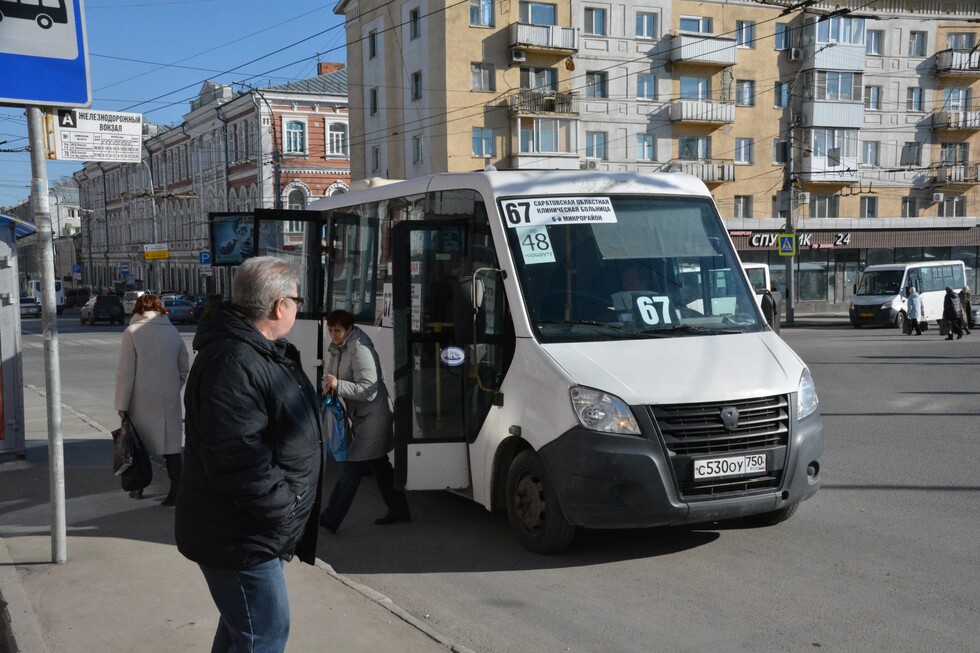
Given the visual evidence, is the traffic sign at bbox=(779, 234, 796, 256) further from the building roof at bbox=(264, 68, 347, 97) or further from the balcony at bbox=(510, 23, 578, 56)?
the building roof at bbox=(264, 68, 347, 97)

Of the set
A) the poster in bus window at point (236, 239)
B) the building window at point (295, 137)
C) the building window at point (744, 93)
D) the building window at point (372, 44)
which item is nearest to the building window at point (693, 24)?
the building window at point (744, 93)

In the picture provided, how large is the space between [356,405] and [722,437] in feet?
8.59

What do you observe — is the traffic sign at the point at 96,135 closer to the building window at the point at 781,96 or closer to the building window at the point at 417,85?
the building window at the point at 417,85

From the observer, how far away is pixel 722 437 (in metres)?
→ 5.77

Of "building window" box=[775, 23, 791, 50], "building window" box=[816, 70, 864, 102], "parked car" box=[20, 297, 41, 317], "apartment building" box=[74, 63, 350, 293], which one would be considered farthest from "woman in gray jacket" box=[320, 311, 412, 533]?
"parked car" box=[20, 297, 41, 317]

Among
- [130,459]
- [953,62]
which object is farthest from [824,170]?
[130,459]

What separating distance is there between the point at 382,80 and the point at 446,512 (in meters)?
37.2

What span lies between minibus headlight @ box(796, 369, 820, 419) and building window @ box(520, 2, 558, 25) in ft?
117

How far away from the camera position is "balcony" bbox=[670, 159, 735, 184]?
144 ft

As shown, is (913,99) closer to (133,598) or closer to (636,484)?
(636,484)

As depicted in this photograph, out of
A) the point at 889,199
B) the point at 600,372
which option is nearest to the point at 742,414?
the point at 600,372

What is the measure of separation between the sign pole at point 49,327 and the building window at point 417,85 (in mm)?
35122

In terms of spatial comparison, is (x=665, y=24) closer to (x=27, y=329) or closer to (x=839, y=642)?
(x=27, y=329)

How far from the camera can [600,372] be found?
5.86 m
